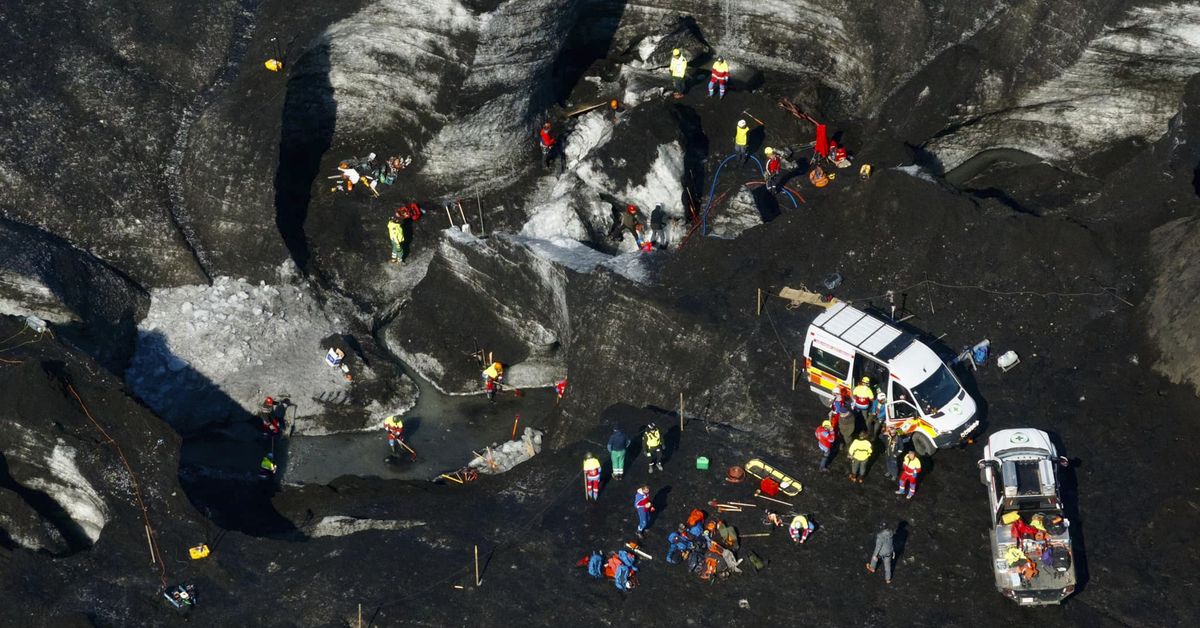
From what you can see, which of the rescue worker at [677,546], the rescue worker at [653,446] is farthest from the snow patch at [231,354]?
the rescue worker at [677,546]

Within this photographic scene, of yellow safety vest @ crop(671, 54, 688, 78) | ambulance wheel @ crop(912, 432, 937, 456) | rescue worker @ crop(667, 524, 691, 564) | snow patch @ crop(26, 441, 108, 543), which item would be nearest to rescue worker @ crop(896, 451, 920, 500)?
ambulance wheel @ crop(912, 432, 937, 456)

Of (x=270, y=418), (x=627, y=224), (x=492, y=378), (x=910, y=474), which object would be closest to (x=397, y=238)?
(x=492, y=378)

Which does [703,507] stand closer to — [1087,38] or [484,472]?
[484,472]

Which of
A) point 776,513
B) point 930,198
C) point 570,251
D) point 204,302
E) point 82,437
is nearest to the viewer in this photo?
point 776,513

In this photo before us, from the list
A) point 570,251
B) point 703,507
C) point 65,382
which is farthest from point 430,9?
point 703,507

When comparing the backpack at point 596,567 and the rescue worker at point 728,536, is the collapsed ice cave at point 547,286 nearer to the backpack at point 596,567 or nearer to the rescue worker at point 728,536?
the backpack at point 596,567

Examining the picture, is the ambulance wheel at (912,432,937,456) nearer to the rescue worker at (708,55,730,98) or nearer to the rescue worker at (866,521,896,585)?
the rescue worker at (866,521,896,585)
